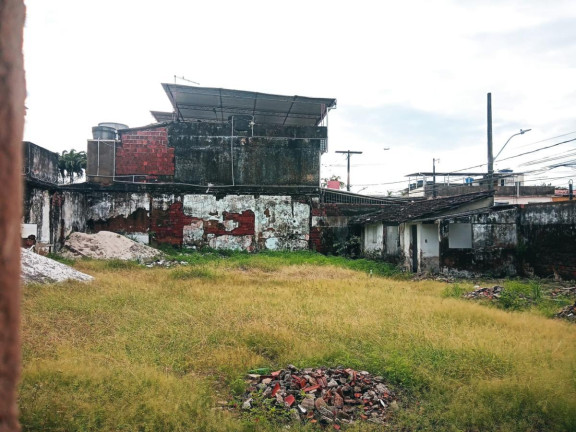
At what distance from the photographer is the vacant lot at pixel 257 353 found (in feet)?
12.0

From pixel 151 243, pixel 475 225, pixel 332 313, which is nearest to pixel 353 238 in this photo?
pixel 475 225

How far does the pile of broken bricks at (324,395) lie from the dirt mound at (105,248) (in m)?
12.0

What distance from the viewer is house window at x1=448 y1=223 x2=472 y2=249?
13922mm

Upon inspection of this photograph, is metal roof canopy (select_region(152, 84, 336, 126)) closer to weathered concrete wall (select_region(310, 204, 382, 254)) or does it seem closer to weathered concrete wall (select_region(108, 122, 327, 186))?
weathered concrete wall (select_region(108, 122, 327, 186))

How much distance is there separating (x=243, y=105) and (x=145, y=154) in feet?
16.9

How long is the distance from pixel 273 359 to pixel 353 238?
14410 mm

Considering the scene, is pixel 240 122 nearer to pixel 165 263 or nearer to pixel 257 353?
pixel 165 263

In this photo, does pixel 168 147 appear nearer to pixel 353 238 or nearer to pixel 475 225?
pixel 353 238

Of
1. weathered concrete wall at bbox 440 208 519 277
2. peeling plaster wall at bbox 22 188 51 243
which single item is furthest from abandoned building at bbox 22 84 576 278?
weathered concrete wall at bbox 440 208 519 277

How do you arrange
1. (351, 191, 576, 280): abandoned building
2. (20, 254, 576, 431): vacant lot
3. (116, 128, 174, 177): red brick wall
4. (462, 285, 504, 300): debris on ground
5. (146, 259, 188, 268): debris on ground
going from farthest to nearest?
1. (116, 128, 174, 177): red brick wall
2. (146, 259, 188, 268): debris on ground
3. (351, 191, 576, 280): abandoned building
4. (462, 285, 504, 300): debris on ground
5. (20, 254, 576, 431): vacant lot

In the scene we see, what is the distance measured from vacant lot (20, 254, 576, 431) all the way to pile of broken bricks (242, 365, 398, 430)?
7.6 inches

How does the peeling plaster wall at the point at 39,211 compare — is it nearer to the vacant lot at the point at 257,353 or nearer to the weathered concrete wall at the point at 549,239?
the vacant lot at the point at 257,353

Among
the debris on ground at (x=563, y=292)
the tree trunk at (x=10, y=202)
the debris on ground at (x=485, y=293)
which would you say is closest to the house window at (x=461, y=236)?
the debris on ground at (x=563, y=292)

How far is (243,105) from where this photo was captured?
62.2 feet
